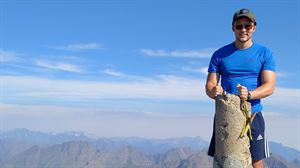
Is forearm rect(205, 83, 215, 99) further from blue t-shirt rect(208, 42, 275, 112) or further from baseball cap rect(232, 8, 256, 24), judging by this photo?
baseball cap rect(232, 8, 256, 24)

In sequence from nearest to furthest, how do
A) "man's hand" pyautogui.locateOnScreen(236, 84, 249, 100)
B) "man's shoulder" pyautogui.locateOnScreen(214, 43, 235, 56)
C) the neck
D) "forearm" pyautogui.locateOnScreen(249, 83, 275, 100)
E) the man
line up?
"man's hand" pyautogui.locateOnScreen(236, 84, 249, 100) < "forearm" pyautogui.locateOnScreen(249, 83, 275, 100) < the man < the neck < "man's shoulder" pyautogui.locateOnScreen(214, 43, 235, 56)

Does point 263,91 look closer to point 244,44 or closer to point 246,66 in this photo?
point 246,66

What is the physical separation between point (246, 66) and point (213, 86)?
0.82 meters

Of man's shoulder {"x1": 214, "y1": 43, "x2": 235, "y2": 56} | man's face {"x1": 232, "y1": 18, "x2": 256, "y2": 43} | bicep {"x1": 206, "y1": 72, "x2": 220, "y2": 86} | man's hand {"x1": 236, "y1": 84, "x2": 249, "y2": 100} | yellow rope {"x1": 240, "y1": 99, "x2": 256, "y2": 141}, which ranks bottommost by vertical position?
yellow rope {"x1": 240, "y1": 99, "x2": 256, "y2": 141}

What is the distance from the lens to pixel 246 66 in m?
8.82

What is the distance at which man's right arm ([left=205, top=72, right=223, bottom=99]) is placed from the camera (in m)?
8.82

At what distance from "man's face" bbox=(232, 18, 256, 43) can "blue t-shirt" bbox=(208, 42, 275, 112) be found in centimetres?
25

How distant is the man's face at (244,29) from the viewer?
28.7ft

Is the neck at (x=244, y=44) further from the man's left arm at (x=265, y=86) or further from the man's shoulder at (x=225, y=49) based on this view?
the man's left arm at (x=265, y=86)

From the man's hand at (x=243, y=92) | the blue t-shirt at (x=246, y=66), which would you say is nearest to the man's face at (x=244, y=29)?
the blue t-shirt at (x=246, y=66)

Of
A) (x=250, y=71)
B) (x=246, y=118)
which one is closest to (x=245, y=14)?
(x=250, y=71)

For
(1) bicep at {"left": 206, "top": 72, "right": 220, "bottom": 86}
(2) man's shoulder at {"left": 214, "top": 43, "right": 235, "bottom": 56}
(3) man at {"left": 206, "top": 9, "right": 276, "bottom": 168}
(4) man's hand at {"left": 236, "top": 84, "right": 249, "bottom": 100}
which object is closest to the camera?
(4) man's hand at {"left": 236, "top": 84, "right": 249, "bottom": 100}

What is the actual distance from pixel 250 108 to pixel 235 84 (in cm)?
59

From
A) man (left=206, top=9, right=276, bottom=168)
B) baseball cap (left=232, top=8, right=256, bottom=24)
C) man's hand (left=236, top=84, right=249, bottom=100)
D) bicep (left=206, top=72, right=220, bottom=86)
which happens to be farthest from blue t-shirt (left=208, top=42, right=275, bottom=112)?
baseball cap (left=232, top=8, right=256, bottom=24)
